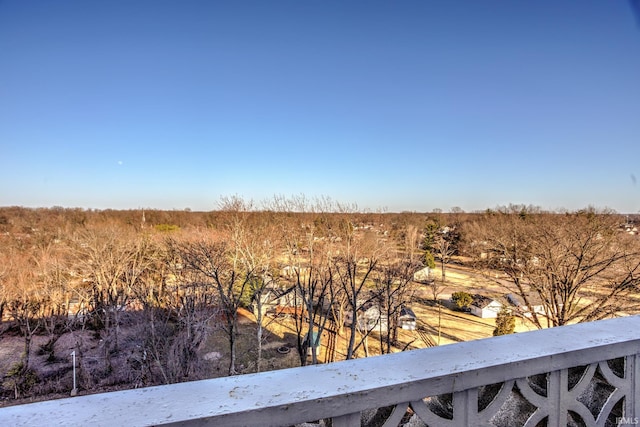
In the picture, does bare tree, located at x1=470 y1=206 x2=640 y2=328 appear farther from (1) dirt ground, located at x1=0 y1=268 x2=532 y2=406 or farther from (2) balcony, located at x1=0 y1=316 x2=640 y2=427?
(2) balcony, located at x1=0 y1=316 x2=640 y2=427

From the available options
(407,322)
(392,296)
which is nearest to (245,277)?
(392,296)

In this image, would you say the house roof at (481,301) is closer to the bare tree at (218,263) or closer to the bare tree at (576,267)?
the bare tree at (576,267)

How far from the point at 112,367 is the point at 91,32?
10.3 m

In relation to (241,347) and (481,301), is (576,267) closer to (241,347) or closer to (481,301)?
(481,301)

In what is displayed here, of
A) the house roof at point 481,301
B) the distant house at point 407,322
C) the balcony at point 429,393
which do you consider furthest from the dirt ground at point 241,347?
the balcony at point 429,393

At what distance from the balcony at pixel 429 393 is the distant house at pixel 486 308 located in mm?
16194

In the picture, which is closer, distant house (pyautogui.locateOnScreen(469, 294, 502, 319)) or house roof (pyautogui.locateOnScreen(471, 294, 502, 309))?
distant house (pyautogui.locateOnScreen(469, 294, 502, 319))

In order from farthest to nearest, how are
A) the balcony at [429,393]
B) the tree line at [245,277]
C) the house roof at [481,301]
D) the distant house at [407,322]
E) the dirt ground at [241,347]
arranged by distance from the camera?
the house roof at [481,301]
the distant house at [407,322]
the dirt ground at [241,347]
the tree line at [245,277]
the balcony at [429,393]

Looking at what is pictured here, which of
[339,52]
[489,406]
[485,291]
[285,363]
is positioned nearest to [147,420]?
[489,406]

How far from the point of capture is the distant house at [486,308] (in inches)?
608

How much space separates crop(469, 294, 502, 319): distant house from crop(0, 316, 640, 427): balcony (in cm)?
1619

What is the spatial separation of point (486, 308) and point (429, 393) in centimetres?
1729

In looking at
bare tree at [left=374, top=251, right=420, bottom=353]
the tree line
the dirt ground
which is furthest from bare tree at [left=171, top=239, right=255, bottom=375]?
bare tree at [left=374, top=251, right=420, bottom=353]

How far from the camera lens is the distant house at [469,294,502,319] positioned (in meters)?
15.4
